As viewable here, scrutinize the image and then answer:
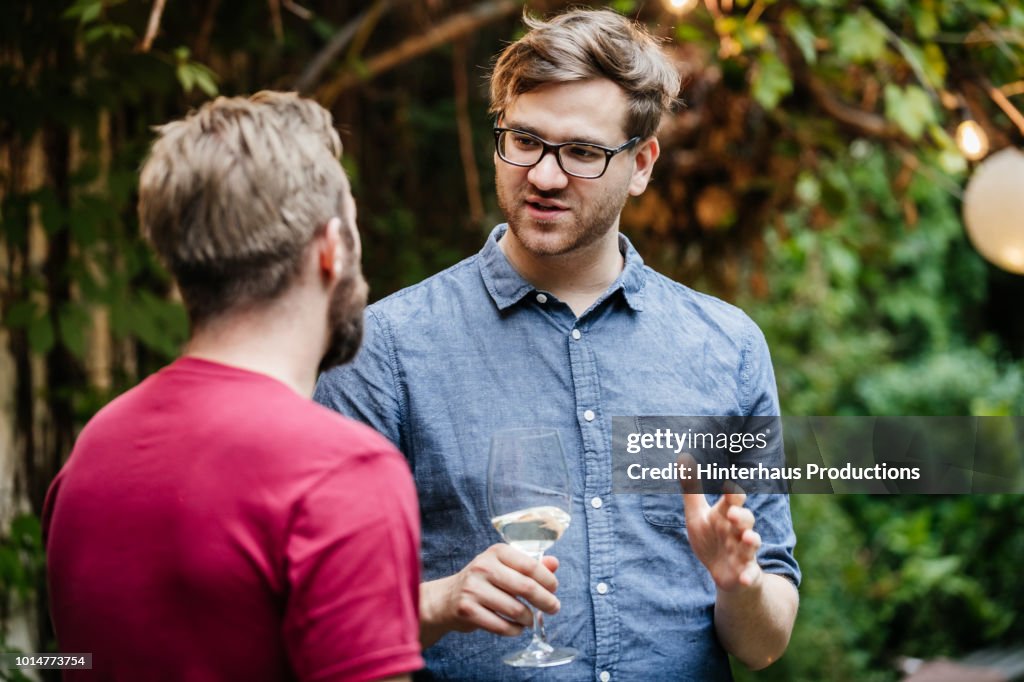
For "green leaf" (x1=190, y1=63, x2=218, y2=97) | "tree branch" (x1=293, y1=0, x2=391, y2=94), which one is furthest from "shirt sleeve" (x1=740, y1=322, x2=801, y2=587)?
"tree branch" (x1=293, y1=0, x2=391, y2=94)

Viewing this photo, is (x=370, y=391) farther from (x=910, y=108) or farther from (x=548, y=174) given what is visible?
(x=910, y=108)

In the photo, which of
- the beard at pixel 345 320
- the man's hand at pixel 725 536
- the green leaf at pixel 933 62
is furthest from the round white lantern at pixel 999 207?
the beard at pixel 345 320

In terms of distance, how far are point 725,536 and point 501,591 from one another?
33 cm

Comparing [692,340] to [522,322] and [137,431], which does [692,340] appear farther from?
[137,431]

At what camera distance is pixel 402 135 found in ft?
13.8

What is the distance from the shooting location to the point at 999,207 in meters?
3.58

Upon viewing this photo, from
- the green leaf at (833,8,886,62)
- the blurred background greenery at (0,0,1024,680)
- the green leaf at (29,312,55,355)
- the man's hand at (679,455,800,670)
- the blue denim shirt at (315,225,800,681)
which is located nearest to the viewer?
the man's hand at (679,455,800,670)

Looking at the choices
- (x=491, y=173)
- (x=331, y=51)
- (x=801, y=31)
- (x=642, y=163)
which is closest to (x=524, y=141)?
(x=642, y=163)

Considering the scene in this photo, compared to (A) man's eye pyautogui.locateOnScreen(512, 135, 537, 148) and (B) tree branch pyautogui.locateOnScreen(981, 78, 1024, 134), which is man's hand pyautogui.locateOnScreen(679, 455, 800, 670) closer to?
(A) man's eye pyautogui.locateOnScreen(512, 135, 537, 148)

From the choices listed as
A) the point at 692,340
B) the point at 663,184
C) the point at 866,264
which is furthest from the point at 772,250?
the point at 692,340

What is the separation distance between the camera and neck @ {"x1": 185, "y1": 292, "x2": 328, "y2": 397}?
1.12 meters

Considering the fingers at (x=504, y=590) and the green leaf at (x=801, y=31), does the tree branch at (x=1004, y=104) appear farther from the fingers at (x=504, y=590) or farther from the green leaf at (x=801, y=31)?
the fingers at (x=504, y=590)

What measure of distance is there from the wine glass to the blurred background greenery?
1.31 metres

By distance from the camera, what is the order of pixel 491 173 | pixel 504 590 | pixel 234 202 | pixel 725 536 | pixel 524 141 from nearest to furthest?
pixel 234 202 → pixel 504 590 → pixel 725 536 → pixel 524 141 → pixel 491 173
